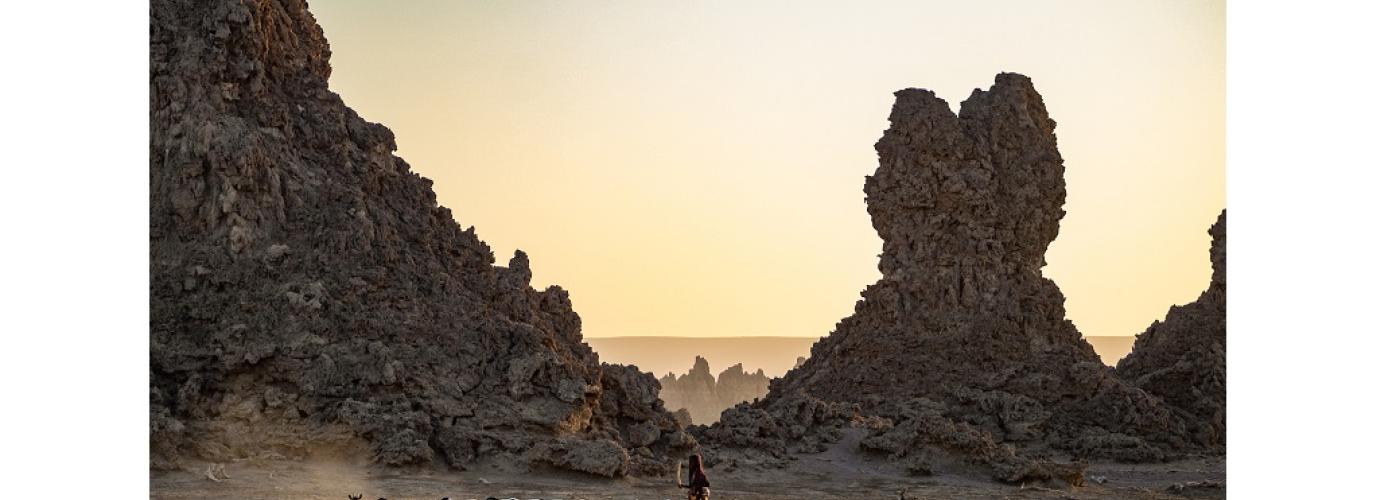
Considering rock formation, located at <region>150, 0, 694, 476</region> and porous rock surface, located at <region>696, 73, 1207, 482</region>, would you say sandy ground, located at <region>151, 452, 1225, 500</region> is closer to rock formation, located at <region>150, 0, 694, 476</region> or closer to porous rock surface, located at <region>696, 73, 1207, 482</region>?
rock formation, located at <region>150, 0, 694, 476</region>

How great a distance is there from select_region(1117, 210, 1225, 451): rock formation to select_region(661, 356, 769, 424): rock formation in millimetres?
31168

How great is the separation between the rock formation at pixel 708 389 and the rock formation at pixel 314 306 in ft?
124

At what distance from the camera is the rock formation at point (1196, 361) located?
34.4m

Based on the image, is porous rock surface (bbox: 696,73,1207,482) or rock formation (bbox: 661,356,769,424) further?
rock formation (bbox: 661,356,769,424)

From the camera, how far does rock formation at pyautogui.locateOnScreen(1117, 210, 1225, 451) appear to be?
113 ft

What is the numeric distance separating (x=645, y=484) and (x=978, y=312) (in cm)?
993

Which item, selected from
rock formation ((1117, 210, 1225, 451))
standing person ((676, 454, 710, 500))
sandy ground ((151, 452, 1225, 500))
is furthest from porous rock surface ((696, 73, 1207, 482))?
standing person ((676, 454, 710, 500))

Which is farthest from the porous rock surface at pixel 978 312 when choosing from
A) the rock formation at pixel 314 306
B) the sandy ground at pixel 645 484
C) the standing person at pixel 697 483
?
the standing person at pixel 697 483

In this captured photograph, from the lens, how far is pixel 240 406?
2611cm

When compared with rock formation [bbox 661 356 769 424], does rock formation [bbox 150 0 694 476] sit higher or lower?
higher

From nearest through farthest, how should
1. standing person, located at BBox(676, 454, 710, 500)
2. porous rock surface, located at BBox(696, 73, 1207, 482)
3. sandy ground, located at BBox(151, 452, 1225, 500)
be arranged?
standing person, located at BBox(676, 454, 710, 500) → sandy ground, located at BBox(151, 452, 1225, 500) → porous rock surface, located at BBox(696, 73, 1207, 482)

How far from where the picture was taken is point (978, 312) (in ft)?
116

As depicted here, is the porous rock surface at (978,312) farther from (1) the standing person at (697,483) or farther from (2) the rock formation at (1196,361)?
(1) the standing person at (697,483)
